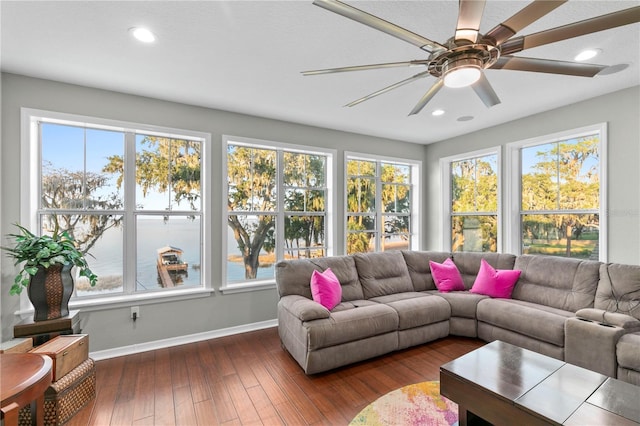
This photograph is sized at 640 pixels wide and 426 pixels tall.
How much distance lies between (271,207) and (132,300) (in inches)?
77.2

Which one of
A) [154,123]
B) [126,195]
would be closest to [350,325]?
[126,195]

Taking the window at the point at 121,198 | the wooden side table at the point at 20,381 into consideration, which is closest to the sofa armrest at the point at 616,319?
the wooden side table at the point at 20,381

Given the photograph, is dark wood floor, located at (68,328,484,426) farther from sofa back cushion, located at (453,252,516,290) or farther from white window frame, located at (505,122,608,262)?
white window frame, located at (505,122,608,262)

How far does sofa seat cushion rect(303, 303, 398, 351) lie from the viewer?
268cm

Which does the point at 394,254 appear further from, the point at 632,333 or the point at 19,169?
the point at 19,169

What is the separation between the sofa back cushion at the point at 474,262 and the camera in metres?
3.95

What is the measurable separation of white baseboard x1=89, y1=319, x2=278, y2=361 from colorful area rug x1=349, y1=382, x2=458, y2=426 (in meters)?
2.03

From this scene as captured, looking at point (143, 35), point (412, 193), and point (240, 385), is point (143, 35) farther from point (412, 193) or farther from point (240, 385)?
point (412, 193)

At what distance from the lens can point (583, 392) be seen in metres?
1.73

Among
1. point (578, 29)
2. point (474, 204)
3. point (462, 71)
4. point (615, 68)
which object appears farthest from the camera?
point (474, 204)

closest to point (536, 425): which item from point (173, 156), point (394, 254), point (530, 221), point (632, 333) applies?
point (632, 333)

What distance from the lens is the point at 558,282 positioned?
337 cm

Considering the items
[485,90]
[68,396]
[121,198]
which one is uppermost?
[485,90]

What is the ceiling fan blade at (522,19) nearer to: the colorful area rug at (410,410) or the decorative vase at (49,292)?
the colorful area rug at (410,410)
